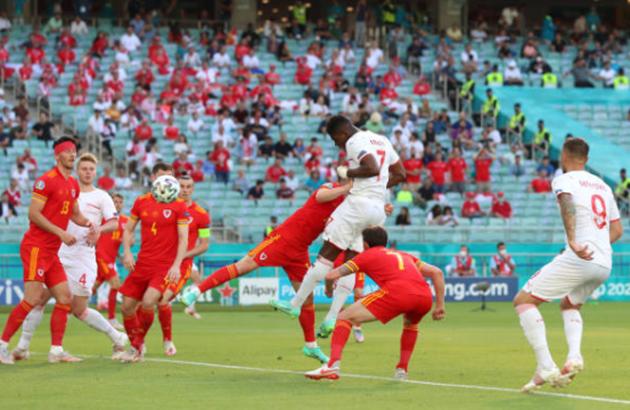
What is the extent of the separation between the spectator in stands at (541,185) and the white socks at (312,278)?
22270 millimetres

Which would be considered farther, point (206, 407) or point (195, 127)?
point (195, 127)

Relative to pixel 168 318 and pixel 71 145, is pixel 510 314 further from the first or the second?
pixel 71 145

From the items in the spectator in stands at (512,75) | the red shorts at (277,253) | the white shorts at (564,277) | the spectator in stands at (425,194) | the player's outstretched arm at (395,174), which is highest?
the spectator in stands at (512,75)

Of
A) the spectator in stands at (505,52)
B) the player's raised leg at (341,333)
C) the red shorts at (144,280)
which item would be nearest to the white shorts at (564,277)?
the player's raised leg at (341,333)

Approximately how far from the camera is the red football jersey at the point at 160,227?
13.2 m

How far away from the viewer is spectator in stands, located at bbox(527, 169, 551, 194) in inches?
1326

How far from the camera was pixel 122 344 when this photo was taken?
529 inches

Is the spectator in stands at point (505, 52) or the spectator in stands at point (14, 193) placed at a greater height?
the spectator in stands at point (505, 52)

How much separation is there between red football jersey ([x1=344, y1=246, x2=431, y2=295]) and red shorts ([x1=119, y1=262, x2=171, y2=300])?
2978 mm

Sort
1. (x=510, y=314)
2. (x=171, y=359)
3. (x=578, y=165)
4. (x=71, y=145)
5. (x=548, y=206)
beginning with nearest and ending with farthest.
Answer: (x=578, y=165), (x=71, y=145), (x=171, y=359), (x=510, y=314), (x=548, y=206)

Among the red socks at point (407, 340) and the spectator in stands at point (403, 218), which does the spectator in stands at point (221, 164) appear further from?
the red socks at point (407, 340)

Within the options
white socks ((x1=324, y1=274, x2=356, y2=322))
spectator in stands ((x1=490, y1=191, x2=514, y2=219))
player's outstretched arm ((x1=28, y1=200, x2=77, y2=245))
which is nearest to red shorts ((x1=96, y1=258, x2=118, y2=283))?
white socks ((x1=324, y1=274, x2=356, y2=322))

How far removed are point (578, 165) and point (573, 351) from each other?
1.70 m

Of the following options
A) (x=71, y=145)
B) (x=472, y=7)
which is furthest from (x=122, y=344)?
(x=472, y=7)
